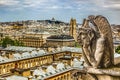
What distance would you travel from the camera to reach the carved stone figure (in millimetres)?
7547

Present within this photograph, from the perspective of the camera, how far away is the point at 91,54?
7.67 metres

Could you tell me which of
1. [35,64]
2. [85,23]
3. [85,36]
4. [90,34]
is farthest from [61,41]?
[90,34]

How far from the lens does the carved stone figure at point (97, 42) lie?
7.55m

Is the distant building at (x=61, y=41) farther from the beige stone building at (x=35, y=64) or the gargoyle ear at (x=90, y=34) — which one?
the gargoyle ear at (x=90, y=34)

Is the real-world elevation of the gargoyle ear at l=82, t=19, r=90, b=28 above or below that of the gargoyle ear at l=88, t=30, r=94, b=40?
above

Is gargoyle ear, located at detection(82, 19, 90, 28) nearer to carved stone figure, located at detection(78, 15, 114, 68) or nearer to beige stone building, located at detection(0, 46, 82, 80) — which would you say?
carved stone figure, located at detection(78, 15, 114, 68)

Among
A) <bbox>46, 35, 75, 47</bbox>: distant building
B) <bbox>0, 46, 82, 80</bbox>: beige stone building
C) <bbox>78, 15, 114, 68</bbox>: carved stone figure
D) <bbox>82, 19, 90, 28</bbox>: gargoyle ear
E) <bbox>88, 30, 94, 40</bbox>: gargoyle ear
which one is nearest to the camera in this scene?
<bbox>78, 15, 114, 68</bbox>: carved stone figure

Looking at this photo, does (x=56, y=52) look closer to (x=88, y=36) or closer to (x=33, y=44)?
(x=88, y=36)

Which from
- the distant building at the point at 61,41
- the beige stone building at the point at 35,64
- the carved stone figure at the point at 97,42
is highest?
the carved stone figure at the point at 97,42

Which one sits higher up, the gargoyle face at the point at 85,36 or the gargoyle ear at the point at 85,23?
the gargoyle ear at the point at 85,23

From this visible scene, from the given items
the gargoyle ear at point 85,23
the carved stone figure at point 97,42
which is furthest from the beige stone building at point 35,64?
the carved stone figure at point 97,42

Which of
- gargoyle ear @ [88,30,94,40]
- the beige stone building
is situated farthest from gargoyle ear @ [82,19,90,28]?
the beige stone building

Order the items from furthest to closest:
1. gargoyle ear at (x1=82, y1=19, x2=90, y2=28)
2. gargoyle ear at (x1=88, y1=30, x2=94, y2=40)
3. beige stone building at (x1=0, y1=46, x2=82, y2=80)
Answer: beige stone building at (x1=0, y1=46, x2=82, y2=80) → gargoyle ear at (x1=82, y1=19, x2=90, y2=28) → gargoyle ear at (x1=88, y1=30, x2=94, y2=40)

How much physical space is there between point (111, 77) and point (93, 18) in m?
1.52
